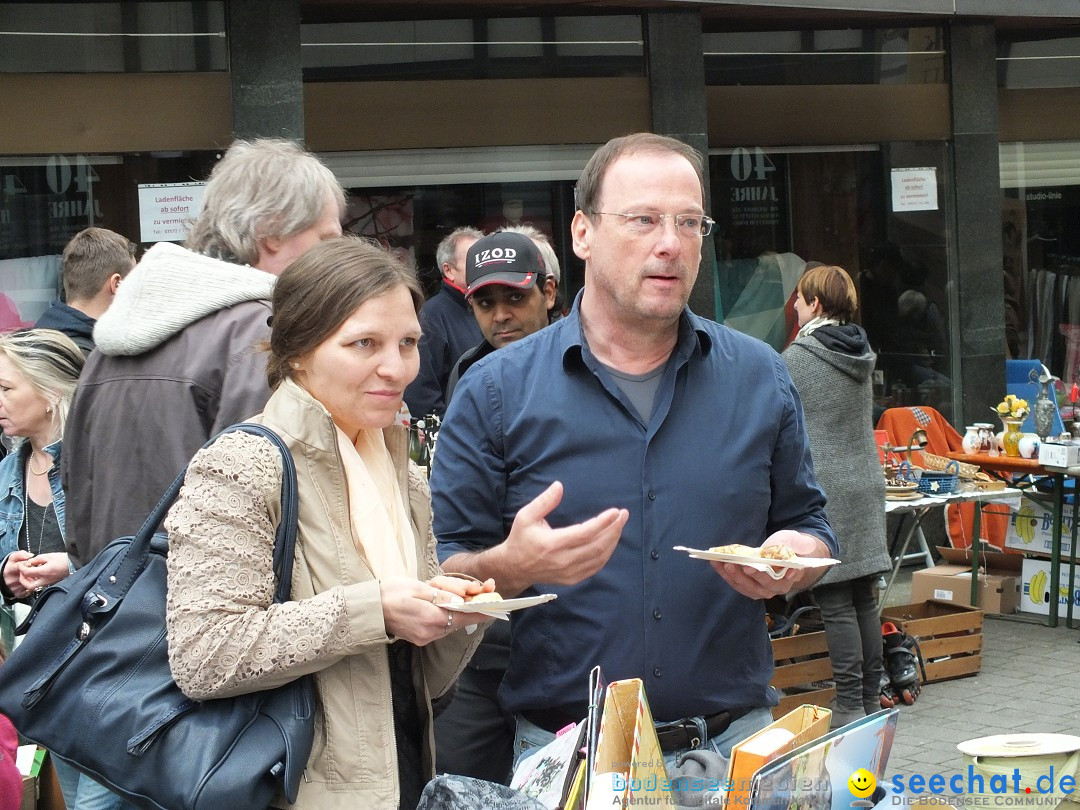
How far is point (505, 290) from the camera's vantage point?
4984mm

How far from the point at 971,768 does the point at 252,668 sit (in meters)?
1.34

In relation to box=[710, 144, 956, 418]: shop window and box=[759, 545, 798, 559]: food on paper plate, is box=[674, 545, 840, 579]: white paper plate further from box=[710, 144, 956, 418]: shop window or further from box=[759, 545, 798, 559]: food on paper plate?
box=[710, 144, 956, 418]: shop window

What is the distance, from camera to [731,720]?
284 cm

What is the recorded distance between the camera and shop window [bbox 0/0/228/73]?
7.64 m

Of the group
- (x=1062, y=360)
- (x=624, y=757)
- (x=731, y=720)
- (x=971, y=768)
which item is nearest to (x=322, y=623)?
(x=624, y=757)

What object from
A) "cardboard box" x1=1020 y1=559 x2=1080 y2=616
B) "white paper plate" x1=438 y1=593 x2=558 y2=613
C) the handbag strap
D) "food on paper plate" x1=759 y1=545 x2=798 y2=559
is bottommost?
"cardboard box" x1=1020 y1=559 x2=1080 y2=616

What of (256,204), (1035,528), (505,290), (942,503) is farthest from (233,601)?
(1035,528)

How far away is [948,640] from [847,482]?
1536 mm

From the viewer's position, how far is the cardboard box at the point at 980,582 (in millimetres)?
8961

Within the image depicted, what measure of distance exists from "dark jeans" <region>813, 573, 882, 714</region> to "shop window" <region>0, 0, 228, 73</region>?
4663 millimetres

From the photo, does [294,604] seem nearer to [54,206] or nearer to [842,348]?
[842,348]

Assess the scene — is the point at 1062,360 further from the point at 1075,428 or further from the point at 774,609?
the point at 774,609

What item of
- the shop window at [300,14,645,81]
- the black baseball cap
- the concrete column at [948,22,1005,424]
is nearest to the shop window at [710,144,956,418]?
the concrete column at [948,22,1005,424]

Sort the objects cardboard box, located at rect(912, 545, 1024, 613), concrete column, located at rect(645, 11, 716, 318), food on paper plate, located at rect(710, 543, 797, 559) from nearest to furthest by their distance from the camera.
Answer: food on paper plate, located at rect(710, 543, 797, 559) → cardboard box, located at rect(912, 545, 1024, 613) → concrete column, located at rect(645, 11, 716, 318)
